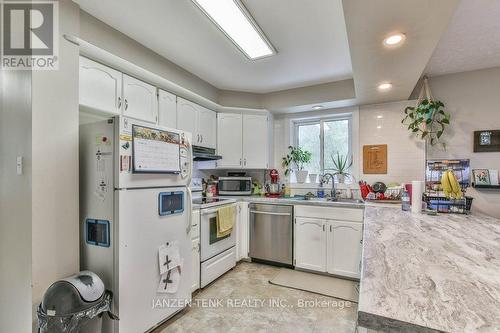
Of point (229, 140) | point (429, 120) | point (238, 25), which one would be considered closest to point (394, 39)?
point (238, 25)

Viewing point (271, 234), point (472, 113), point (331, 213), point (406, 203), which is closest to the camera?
point (406, 203)

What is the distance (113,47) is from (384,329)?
2495 millimetres

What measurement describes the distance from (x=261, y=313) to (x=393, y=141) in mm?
2566

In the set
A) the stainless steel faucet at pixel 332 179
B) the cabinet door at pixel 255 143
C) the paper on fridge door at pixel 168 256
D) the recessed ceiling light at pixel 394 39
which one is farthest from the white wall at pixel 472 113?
→ the paper on fridge door at pixel 168 256

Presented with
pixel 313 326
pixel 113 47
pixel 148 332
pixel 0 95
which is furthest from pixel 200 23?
pixel 313 326

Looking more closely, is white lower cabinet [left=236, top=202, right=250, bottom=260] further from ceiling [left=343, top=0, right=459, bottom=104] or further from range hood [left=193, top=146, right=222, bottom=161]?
ceiling [left=343, top=0, right=459, bottom=104]

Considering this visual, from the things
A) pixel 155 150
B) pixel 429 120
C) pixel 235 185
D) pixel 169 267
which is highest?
pixel 429 120

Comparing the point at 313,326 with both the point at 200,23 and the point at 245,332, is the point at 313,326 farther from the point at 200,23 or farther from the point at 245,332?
the point at 200,23

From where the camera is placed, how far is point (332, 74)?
292 centimetres

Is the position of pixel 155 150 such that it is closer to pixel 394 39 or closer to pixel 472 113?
pixel 394 39

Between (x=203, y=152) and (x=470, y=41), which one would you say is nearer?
(x=470, y=41)

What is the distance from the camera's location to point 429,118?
271 cm

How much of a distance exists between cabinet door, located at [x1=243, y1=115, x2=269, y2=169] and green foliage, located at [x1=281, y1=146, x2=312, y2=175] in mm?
388

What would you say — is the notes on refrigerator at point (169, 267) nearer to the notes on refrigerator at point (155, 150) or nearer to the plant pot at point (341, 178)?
the notes on refrigerator at point (155, 150)
